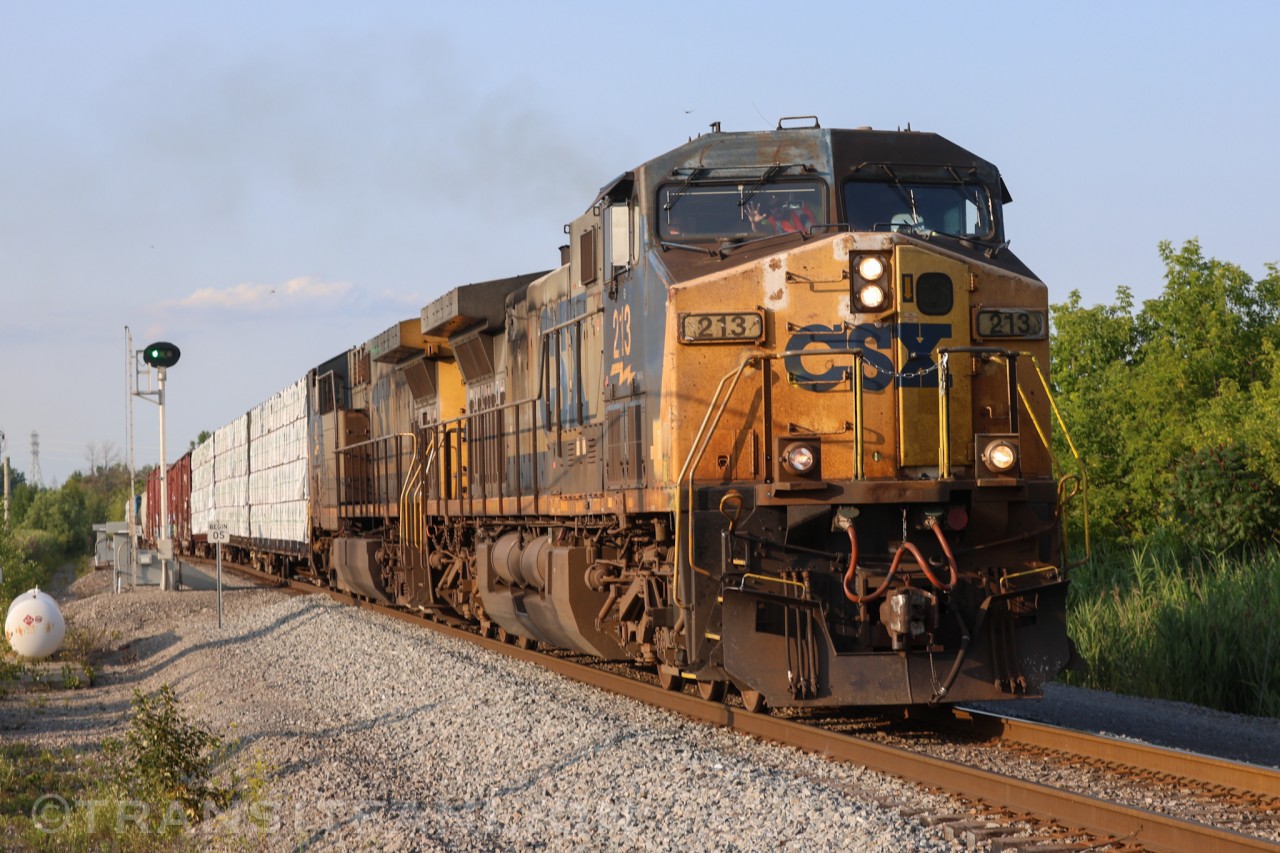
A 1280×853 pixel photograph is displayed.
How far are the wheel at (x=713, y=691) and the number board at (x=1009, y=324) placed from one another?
3249 millimetres

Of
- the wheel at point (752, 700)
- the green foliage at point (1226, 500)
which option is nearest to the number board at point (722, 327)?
the wheel at point (752, 700)

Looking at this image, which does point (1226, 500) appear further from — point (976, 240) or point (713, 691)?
point (713, 691)

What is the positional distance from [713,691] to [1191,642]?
196 inches

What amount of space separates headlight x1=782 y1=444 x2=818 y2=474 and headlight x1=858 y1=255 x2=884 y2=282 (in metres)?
1.25

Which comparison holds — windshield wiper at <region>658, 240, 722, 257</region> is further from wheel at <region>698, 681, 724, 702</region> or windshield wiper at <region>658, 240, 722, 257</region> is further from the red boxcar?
the red boxcar

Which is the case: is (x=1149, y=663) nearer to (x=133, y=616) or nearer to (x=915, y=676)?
(x=915, y=676)

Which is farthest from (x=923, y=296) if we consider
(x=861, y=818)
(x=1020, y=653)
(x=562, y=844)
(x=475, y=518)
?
(x=475, y=518)

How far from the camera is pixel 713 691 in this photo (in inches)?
400

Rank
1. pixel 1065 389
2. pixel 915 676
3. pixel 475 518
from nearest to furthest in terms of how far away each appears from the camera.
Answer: pixel 915 676
pixel 475 518
pixel 1065 389

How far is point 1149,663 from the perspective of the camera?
12.4 meters

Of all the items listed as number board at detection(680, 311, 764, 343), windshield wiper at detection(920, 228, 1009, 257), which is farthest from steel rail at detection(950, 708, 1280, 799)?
windshield wiper at detection(920, 228, 1009, 257)

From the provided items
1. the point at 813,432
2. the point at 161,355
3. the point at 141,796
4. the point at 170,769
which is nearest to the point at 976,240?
the point at 813,432

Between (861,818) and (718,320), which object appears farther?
(718,320)

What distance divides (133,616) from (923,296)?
1749cm
